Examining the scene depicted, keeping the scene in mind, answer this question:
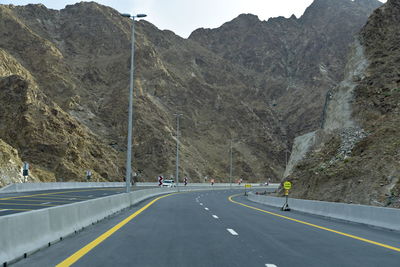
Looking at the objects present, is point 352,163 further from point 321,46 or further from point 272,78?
point 321,46

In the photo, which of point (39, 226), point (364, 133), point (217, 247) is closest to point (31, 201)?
point (39, 226)

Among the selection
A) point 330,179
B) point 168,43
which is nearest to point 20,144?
point 330,179

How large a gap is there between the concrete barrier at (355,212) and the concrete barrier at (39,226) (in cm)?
942

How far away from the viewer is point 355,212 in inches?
757

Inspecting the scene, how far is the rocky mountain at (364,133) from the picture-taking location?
1374 inches

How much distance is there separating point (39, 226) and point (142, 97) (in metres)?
91.4

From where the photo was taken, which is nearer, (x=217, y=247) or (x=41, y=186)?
(x=217, y=247)

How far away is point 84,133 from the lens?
80062 millimetres

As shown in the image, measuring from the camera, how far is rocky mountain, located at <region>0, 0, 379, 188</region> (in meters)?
72.9

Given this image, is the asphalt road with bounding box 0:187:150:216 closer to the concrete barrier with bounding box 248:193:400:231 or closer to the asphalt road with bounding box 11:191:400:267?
the asphalt road with bounding box 11:191:400:267

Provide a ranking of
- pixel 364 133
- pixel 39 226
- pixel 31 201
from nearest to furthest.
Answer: pixel 39 226
pixel 31 201
pixel 364 133

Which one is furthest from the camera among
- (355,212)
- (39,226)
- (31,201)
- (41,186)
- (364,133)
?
(41,186)

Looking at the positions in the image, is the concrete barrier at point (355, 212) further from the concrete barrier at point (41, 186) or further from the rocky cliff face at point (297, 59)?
the rocky cliff face at point (297, 59)

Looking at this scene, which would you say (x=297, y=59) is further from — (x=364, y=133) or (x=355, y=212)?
(x=355, y=212)
